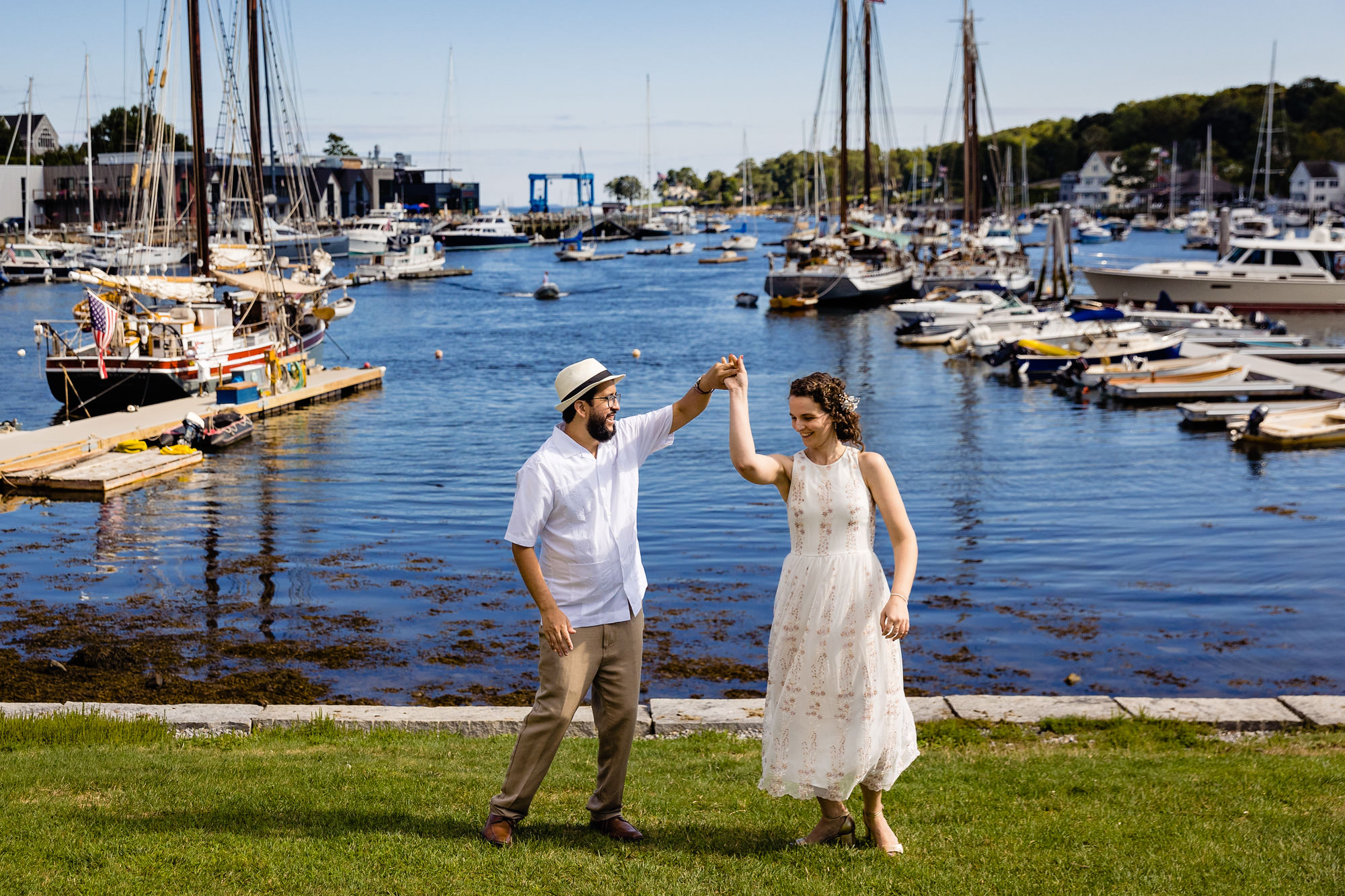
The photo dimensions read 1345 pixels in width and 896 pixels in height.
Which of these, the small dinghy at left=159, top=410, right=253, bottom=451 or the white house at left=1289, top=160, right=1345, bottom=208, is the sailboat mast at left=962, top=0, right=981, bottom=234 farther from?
the white house at left=1289, top=160, right=1345, bottom=208

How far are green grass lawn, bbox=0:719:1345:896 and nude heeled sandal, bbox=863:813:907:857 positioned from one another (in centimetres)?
5

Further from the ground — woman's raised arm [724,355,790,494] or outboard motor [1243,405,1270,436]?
woman's raised arm [724,355,790,494]

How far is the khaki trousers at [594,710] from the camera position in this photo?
5402 millimetres

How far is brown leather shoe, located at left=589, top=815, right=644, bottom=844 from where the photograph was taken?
5543 millimetres

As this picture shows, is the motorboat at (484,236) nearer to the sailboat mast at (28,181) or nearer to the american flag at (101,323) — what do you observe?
the sailboat mast at (28,181)

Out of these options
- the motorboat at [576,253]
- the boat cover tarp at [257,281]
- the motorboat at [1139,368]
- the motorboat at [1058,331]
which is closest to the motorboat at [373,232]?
the motorboat at [576,253]

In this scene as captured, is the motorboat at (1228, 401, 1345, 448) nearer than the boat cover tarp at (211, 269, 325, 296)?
Yes

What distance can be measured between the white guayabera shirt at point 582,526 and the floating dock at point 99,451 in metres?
17.3

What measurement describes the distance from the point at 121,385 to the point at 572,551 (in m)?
26.1

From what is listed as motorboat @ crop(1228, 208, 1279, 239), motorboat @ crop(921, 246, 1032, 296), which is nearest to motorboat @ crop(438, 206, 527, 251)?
motorboat @ crop(1228, 208, 1279, 239)

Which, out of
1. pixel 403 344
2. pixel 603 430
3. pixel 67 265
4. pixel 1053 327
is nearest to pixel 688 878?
pixel 603 430

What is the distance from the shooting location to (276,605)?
45.2ft

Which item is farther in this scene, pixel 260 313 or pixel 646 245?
pixel 646 245

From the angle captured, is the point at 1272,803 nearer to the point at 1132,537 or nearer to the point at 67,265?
the point at 1132,537
